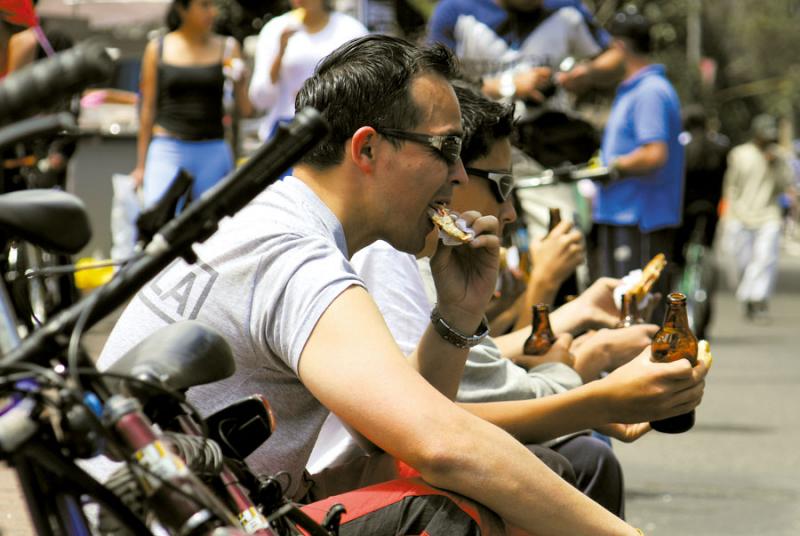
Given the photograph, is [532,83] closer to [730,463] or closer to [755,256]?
[730,463]

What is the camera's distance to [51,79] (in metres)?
1.70

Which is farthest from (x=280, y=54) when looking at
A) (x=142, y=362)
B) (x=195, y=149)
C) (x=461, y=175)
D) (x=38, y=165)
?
(x=142, y=362)

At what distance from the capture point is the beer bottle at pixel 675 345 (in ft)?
11.7

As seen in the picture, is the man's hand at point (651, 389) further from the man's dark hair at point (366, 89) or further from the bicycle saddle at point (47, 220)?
the bicycle saddle at point (47, 220)

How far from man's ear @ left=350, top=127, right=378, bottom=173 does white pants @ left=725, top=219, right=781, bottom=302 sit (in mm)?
12621

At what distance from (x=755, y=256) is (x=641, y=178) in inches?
309

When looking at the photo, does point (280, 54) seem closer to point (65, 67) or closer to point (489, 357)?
point (489, 357)

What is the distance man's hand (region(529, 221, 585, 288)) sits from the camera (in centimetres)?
493

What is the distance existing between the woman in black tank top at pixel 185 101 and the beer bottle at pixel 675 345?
5397 millimetres

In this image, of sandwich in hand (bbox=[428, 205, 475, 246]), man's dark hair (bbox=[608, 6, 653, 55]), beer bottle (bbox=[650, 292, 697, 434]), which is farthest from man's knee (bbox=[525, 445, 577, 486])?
man's dark hair (bbox=[608, 6, 653, 55])

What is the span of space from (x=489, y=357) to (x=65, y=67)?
2.19 meters

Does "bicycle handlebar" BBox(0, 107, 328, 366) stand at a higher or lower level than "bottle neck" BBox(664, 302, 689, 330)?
higher

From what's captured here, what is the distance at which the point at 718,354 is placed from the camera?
11656 millimetres

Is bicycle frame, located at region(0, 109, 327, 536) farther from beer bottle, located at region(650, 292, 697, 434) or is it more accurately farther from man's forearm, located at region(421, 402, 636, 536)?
beer bottle, located at region(650, 292, 697, 434)
